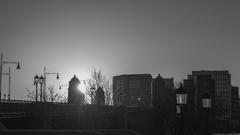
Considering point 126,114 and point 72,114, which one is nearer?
point 72,114

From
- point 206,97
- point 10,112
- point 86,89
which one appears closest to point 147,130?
point 86,89

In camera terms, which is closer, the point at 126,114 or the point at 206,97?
the point at 206,97

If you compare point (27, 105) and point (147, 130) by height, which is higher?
point (27, 105)

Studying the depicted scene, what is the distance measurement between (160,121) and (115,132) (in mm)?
64271

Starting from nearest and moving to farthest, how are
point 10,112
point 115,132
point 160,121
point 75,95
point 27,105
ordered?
point 115,132 < point 10,112 < point 27,105 < point 160,121 < point 75,95

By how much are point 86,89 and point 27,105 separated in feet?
171

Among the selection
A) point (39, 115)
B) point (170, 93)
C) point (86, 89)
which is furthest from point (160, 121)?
point (39, 115)

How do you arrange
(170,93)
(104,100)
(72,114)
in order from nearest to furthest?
(72,114)
(170,93)
(104,100)

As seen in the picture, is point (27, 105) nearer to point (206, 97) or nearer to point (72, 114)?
point (72, 114)

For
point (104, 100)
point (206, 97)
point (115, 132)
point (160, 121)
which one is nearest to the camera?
point (206, 97)

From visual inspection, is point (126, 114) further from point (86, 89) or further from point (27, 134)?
point (27, 134)

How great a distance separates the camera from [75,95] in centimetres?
14725

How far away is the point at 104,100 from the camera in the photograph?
425 feet

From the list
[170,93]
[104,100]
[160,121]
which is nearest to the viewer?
[160,121]
